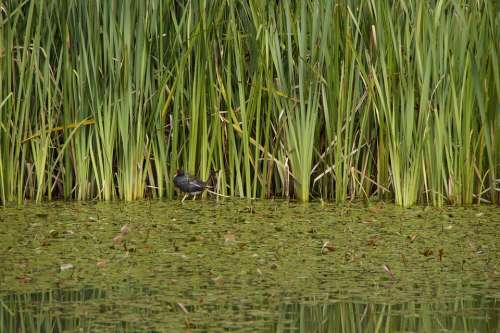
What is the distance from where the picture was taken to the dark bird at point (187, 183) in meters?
6.98

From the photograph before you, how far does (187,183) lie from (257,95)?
759 mm

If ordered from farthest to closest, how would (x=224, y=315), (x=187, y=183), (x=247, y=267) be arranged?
(x=187, y=183) < (x=247, y=267) < (x=224, y=315)

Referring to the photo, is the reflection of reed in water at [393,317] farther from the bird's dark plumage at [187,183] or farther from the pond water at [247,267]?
the bird's dark plumage at [187,183]

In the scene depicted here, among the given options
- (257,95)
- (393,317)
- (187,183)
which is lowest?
(393,317)

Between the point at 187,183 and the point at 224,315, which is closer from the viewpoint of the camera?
the point at 224,315

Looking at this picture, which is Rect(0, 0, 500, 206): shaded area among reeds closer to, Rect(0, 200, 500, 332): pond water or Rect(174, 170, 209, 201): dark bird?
Rect(174, 170, 209, 201): dark bird

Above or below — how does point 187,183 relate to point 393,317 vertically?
above

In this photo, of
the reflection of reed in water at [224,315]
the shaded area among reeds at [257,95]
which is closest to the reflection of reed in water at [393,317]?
the reflection of reed in water at [224,315]

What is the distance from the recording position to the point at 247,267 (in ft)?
17.5

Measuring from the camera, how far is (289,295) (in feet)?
15.7

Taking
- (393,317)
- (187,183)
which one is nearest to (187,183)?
(187,183)

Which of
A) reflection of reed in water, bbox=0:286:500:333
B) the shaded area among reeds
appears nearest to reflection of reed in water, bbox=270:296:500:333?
reflection of reed in water, bbox=0:286:500:333

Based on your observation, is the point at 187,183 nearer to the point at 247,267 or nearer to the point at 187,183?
the point at 187,183

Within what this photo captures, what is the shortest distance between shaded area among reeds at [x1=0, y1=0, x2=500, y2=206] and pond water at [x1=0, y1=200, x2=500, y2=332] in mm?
272
